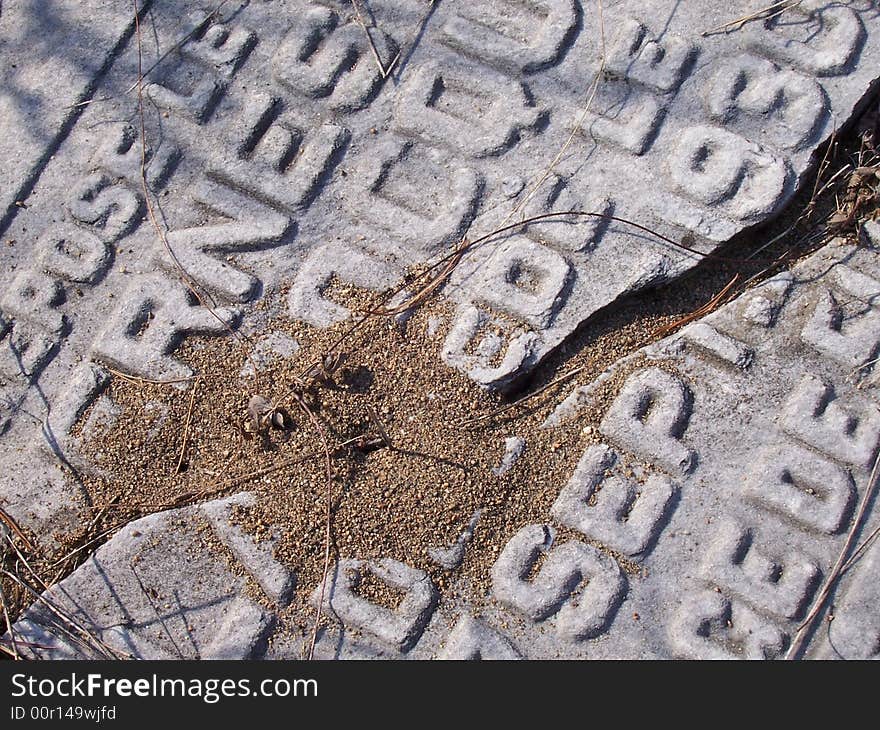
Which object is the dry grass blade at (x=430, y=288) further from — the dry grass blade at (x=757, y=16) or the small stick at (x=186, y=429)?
the dry grass blade at (x=757, y=16)

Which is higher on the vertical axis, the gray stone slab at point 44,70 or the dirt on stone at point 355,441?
the gray stone slab at point 44,70

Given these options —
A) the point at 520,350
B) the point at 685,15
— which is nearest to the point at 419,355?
the point at 520,350

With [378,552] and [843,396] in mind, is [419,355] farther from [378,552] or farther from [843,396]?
[843,396]

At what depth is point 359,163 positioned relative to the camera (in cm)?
203

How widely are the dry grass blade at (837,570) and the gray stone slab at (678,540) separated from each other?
0.04 ft

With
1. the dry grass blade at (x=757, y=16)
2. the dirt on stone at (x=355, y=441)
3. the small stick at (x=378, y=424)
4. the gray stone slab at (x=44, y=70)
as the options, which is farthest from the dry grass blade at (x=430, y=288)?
the gray stone slab at (x=44, y=70)

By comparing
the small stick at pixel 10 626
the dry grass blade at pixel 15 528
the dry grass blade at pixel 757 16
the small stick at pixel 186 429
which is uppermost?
the dry grass blade at pixel 757 16

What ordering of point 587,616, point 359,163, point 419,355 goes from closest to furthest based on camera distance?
point 587,616 < point 419,355 < point 359,163

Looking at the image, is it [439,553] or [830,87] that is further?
[830,87]

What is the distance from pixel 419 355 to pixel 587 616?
64 cm

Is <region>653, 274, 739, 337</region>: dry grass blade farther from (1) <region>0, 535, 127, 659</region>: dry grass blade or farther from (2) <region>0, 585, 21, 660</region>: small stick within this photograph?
(2) <region>0, 585, 21, 660</region>: small stick

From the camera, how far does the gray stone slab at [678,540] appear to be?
69.4 inches

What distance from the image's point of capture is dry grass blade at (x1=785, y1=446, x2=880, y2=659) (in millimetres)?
1744

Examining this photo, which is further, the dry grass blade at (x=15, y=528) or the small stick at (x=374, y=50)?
the small stick at (x=374, y=50)
